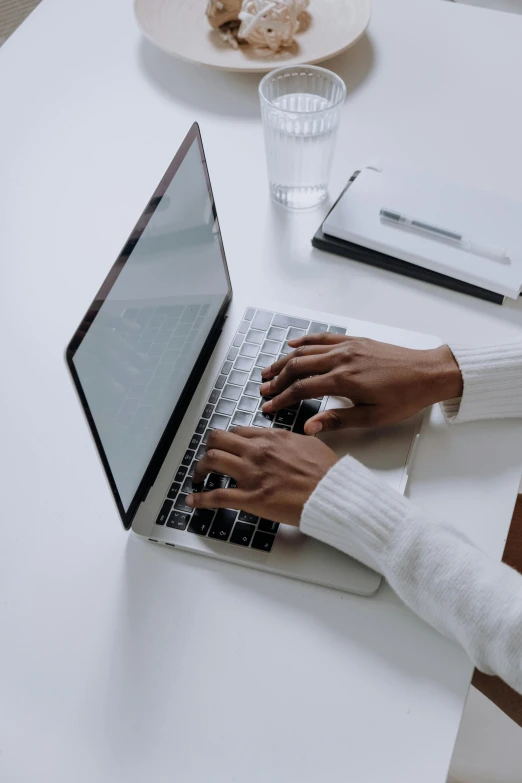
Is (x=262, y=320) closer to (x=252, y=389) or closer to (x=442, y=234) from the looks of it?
(x=252, y=389)

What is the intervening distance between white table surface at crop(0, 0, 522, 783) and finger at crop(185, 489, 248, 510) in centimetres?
5

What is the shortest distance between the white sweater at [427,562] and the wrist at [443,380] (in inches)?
5.1

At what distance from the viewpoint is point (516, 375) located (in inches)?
29.2

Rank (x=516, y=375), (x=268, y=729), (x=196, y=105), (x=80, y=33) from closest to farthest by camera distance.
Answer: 1. (x=268, y=729)
2. (x=516, y=375)
3. (x=196, y=105)
4. (x=80, y=33)

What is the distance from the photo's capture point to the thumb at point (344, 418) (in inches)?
28.4

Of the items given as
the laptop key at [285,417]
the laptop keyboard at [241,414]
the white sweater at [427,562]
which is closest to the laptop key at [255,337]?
the laptop keyboard at [241,414]

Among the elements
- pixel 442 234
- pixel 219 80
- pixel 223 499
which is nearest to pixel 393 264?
pixel 442 234

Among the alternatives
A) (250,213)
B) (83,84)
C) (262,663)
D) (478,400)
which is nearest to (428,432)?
(478,400)

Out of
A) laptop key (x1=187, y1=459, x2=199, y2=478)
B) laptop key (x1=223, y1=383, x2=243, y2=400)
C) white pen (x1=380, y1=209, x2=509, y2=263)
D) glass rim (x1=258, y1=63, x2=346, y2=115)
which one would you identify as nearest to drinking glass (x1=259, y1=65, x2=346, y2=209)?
glass rim (x1=258, y1=63, x2=346, y2=115)

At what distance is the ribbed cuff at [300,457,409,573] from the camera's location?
2.05ft

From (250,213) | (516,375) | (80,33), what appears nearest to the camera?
(516,375)

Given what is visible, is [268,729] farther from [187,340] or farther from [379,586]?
[187,340]

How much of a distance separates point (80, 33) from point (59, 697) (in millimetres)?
1101

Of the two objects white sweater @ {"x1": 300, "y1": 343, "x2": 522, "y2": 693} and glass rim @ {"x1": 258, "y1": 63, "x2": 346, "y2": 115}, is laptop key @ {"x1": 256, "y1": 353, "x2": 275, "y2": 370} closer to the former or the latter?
white sweater @ {"x1": 300, "y1": 343, "x2": 522, "y2": 693}
